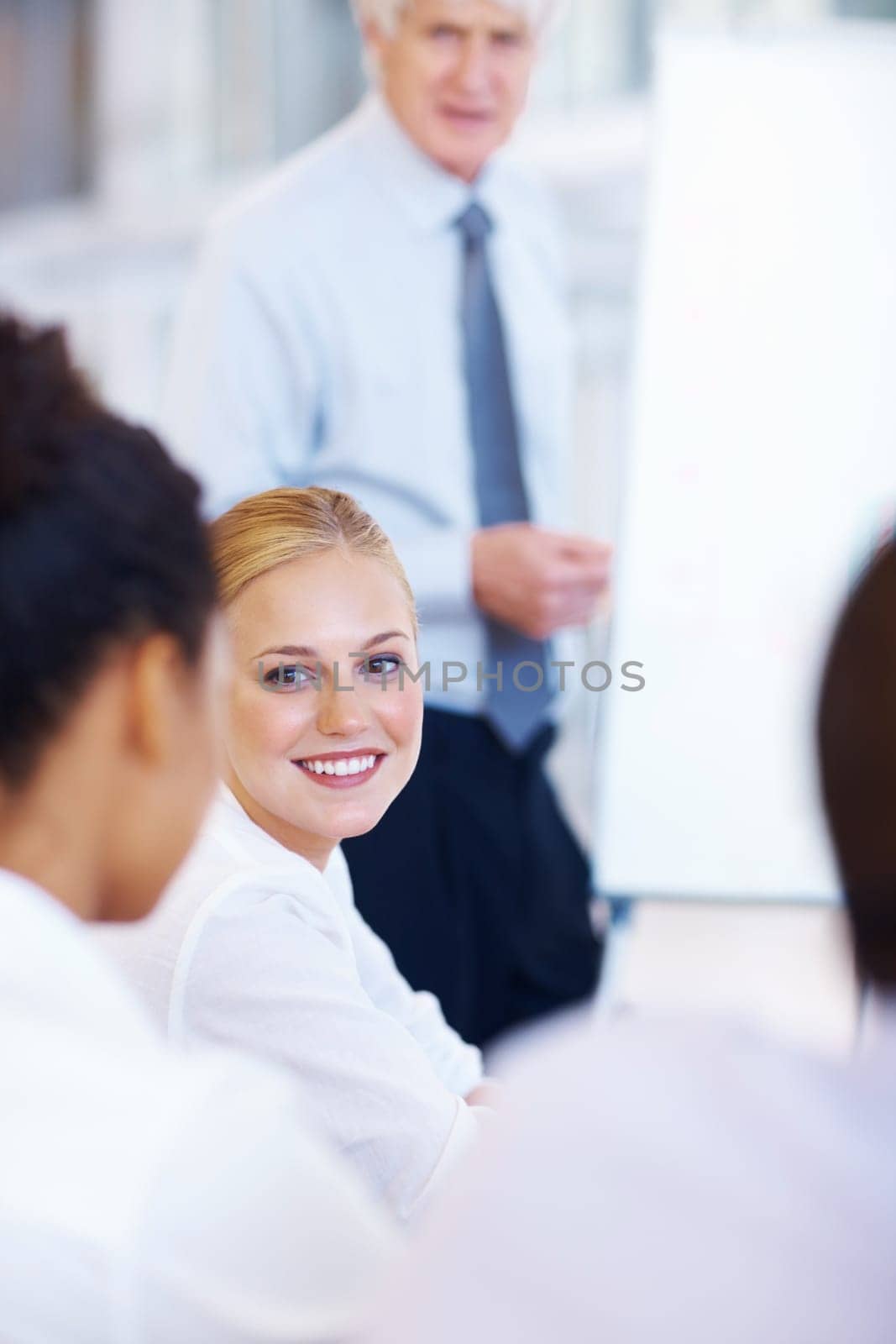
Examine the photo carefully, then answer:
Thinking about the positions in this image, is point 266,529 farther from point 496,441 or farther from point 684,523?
point 684,523

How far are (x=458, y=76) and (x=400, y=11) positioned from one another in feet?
0.36

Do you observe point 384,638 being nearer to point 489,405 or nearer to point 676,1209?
point 676,1209

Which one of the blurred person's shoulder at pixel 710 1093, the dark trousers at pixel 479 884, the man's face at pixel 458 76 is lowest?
the dark trousers at pixel 479 884

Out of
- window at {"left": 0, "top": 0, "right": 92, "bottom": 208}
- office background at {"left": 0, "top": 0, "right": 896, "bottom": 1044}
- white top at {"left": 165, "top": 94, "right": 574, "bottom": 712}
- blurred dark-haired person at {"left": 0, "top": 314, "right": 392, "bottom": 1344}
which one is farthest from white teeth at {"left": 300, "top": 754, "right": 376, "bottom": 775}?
window at {"left": 0, "top": 0, "right": 92, "bottom": 208}

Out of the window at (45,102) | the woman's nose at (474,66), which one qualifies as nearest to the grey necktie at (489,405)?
the woman's nose at (474,66)

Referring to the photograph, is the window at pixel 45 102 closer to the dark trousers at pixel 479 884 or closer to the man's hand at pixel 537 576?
the man's hand at pixel 537 576

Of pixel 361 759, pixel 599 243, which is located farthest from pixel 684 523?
pixel 361 759

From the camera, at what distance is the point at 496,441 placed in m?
1.75

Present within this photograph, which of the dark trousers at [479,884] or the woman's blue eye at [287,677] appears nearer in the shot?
the woman's blue eye at [287,677]

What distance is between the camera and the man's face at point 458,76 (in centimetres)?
180

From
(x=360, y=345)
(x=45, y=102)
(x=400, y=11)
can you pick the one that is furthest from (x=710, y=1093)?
(x=45, y=102)

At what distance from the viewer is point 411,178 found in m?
1.80

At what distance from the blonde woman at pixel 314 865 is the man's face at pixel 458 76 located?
3.35 feet

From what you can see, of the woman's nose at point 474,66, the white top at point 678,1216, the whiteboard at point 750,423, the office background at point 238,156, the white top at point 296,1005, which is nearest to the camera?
the white top at point 678,1216
